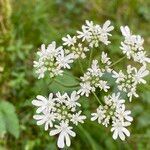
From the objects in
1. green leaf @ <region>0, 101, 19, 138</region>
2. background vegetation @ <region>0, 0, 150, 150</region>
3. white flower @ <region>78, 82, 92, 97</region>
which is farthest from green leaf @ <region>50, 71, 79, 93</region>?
green leaf @ <region>0, 101, 19, 138</region>

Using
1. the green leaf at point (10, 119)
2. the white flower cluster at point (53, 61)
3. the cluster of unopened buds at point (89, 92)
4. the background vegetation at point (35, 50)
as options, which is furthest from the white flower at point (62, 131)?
the green leaf at point (10, 119)

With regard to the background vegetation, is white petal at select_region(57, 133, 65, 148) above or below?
below

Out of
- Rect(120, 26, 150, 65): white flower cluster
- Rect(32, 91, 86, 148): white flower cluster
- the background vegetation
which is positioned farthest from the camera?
the background vegetation

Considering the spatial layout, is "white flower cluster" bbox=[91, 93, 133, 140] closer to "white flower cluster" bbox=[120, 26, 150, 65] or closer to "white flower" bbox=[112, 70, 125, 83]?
"white flower" bbox=[112, 70, 125, 83]

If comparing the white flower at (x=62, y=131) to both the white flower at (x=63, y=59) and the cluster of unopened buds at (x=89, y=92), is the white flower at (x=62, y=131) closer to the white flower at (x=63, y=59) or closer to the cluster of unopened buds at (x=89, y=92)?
the cluster of unopened buds at (x=89, y=92)

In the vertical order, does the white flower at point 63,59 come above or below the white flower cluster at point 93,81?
above
